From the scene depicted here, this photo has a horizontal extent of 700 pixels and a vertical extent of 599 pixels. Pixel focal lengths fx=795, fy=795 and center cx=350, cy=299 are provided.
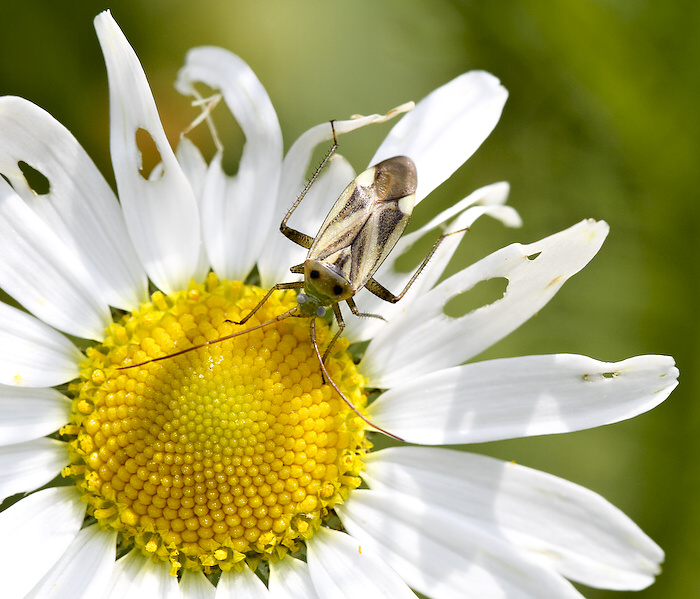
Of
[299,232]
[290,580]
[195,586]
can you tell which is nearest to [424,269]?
[299,232]

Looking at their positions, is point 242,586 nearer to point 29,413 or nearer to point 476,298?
point 29,413

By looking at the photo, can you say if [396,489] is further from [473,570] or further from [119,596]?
[119,596]

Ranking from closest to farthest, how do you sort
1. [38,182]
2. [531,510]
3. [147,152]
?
[531,510], [147,152], [38,182]

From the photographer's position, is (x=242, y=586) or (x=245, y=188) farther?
(x=245, y=188)

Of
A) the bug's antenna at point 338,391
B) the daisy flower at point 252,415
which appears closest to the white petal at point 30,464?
the daisy flower at point 252,415

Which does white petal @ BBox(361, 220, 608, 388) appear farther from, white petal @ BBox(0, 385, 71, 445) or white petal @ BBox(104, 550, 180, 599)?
white petal @ BBox(0, 385, 71, 445)

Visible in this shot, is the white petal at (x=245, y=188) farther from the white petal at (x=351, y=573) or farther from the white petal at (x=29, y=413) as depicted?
the white petal at (x=351, y=573)

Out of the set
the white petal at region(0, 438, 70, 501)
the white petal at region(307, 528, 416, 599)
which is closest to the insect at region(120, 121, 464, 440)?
the white petal at region(307, 528, 416, 599)
